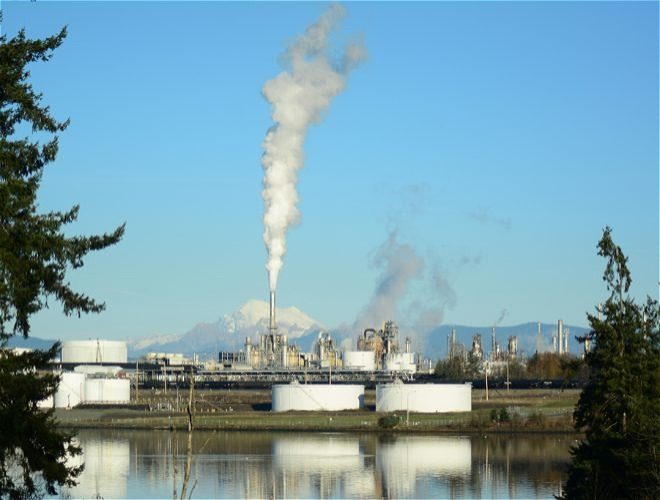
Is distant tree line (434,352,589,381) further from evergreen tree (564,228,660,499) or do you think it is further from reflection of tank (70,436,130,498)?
evergreen tree (564,228,660,499)

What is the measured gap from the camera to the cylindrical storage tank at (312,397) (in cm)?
8806

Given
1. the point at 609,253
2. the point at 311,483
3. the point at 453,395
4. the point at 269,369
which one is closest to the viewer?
the point at 609,253

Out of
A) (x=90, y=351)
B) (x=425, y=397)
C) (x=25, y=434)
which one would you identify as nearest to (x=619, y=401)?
(x=25, y=434)

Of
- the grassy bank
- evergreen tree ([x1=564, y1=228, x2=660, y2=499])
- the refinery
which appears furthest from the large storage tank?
evergreen tree ([x1=564, y1=228, x2=660, y2=499])

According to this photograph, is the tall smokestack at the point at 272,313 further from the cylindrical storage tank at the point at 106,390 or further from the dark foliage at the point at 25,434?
the dark foliage at the point at 25,434

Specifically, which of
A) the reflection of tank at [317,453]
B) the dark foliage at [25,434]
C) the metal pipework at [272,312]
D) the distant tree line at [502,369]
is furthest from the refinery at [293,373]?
the dark foliage at [25,434]

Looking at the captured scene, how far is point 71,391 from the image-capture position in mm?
95562

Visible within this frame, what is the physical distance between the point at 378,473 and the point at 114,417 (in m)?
38.4

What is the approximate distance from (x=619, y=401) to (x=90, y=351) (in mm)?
98889

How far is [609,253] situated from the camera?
33.2 m

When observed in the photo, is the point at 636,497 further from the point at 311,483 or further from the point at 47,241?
the point at 311,483

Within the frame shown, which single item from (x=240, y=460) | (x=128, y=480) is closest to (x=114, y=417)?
(x=240, y=460)

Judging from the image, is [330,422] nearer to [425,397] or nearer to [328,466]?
[425,397]

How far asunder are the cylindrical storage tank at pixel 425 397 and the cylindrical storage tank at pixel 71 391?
81.1ft
